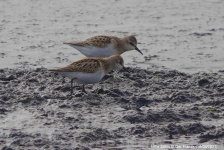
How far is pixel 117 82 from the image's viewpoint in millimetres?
9070

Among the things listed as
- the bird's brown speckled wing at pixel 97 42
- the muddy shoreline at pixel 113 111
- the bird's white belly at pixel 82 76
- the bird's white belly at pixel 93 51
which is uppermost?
the bird's brown speckled wing at pixel 97 42

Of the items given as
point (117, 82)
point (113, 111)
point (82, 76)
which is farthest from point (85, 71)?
point (117, 82)

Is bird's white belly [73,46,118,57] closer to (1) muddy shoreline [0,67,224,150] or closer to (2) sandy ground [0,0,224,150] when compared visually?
(2) sandy ground [0,0,224,150]

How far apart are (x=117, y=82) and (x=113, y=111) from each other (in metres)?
1.77

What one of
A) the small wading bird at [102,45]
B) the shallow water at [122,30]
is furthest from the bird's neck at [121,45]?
the shallow water at [122,30]

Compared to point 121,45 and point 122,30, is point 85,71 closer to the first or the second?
point 121,45

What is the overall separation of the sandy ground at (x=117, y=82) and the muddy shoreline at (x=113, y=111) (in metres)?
0.01

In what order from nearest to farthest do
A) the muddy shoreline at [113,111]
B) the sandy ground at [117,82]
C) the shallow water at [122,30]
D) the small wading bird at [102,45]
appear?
the muddy shoreline at [113,111]
the sandy ground at [117,82]
the small wading bird at [102,45]
the shallow water at [122,30]

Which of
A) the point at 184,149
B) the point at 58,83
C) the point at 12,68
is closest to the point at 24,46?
the point at 12,68

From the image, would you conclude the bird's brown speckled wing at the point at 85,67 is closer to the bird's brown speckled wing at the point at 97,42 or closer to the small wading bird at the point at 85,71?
the small wading bird at the point at 85,71

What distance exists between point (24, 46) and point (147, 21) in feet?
13.9

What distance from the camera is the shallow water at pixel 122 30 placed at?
10.7 m

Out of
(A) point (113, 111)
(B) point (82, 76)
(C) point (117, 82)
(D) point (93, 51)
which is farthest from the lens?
(D) point (93, 51)

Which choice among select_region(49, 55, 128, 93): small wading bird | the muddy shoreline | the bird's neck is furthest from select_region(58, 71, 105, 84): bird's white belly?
the bird's neck
